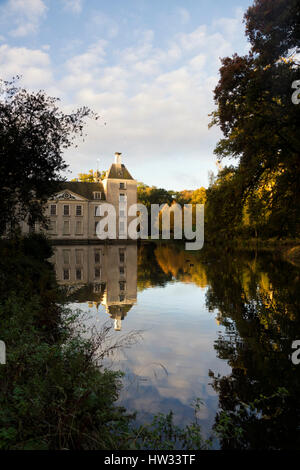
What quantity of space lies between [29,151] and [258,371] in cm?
767

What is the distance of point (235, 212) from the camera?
37.7ft

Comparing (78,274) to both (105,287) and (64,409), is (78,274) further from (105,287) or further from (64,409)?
(64,409)

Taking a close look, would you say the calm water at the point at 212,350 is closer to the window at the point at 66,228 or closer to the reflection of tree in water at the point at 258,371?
the reflection of tree in water at the point at 258,371

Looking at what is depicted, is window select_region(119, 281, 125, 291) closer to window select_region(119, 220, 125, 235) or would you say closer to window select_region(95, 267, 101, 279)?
window select_region(95, 267, 101, 279)

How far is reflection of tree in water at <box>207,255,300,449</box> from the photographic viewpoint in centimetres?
412

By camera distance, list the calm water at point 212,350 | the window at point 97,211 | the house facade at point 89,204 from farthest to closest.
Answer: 1. the window at point 97,211
2. the house facade at point 89,204
3. the calm water at point 212,350

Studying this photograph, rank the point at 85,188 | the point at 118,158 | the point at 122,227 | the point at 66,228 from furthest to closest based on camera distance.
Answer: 1. the point at 118,158
2. the point at 122,227
3. the point at 85,188
4. the point at 66,228

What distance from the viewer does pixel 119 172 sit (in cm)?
5897

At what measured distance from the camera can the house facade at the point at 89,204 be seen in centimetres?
5306

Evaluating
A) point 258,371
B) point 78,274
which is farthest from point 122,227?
point 258,371

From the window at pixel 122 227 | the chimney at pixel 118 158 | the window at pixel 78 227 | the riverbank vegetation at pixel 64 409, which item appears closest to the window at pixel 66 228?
the window at pixel 78 227

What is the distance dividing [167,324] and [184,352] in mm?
2305
